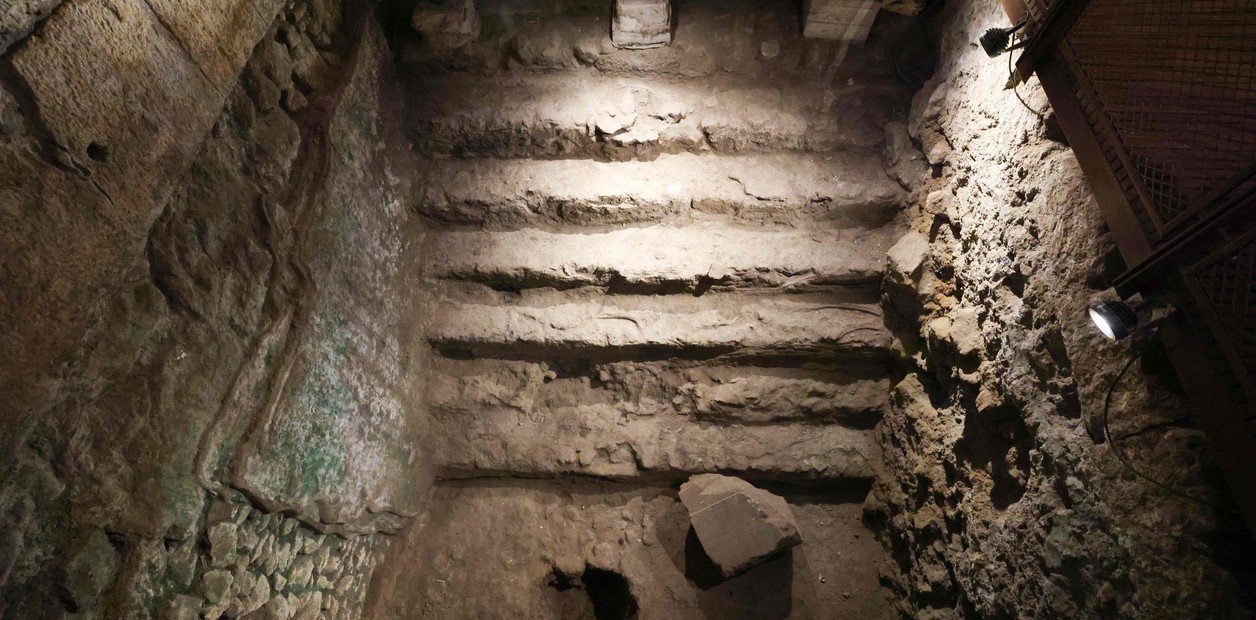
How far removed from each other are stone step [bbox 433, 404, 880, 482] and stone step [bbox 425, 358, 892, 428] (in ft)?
0.14

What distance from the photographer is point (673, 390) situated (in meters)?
2.62

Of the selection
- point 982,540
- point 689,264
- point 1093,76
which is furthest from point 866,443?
point 1093,76

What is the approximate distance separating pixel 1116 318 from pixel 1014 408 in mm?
576

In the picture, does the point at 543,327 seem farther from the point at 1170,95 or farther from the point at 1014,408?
the point at 1170,95

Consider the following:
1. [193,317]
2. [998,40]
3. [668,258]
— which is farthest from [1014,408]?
[193,317]

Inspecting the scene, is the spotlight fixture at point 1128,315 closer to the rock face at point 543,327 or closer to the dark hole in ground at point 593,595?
the rock face at point 543,327

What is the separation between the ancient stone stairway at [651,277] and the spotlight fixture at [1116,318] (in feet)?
4.03

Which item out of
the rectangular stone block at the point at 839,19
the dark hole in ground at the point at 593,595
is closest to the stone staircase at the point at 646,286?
the dark hole in ground at the point at 593,595

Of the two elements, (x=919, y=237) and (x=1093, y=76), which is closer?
(x=1093, y=76)

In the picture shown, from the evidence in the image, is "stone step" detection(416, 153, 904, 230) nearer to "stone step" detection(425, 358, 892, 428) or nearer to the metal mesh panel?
"stone step" detection(425, 358, 892, 428)

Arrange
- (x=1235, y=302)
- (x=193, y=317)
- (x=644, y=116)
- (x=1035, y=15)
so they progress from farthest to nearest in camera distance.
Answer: (x=644, y=116) → (x=1035, y=15) → (x=193, y=317) → (x=1235, y=302)

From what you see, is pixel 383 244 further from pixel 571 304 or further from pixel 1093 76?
pixel 1093 76

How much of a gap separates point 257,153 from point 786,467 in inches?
93.6

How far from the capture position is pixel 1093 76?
144 centimetres
